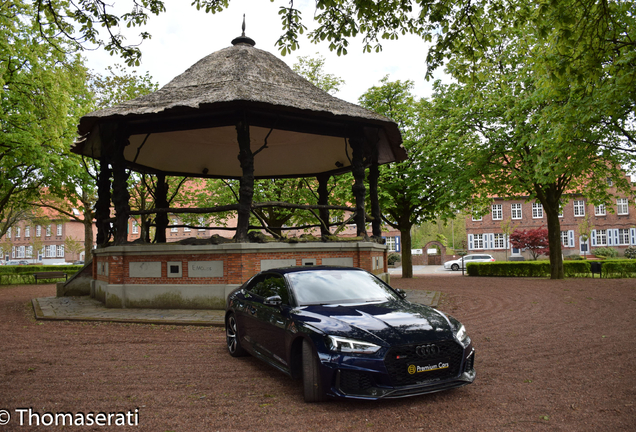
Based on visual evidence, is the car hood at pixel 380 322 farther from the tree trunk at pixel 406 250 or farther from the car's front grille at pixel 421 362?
the tree trunk at pixel 406 250

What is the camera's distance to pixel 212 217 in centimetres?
2802

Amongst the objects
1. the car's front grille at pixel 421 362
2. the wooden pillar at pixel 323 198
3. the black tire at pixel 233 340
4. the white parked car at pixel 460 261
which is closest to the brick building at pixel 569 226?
the white parked car at pixel 460 261

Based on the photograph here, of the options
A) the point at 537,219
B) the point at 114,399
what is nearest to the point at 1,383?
the point at 114,399

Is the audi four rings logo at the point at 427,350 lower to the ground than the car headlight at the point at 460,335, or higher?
lower

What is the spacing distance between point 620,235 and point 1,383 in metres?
64.3

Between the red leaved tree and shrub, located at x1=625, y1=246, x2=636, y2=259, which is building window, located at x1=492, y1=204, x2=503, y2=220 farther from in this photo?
shrub, located at x1=625, y1=246, x2=636, y2=259

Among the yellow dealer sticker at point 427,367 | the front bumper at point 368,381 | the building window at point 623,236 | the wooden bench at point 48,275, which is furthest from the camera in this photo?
the building window at point 623,236

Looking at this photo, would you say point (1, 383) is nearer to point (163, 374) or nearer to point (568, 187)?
point (163, 374)

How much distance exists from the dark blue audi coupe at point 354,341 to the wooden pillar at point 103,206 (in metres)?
9.57

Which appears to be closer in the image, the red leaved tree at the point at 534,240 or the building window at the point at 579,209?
the red leaved tree at the point at 534,240

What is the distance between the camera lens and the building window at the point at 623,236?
54.6 meters

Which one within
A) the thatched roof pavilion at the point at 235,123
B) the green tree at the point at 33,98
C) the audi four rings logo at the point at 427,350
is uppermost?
the green tree at the point at 33,98

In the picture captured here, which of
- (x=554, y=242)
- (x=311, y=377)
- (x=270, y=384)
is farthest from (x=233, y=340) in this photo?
(x=554, y=242)

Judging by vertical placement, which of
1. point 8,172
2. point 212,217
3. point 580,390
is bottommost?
point 580,390
